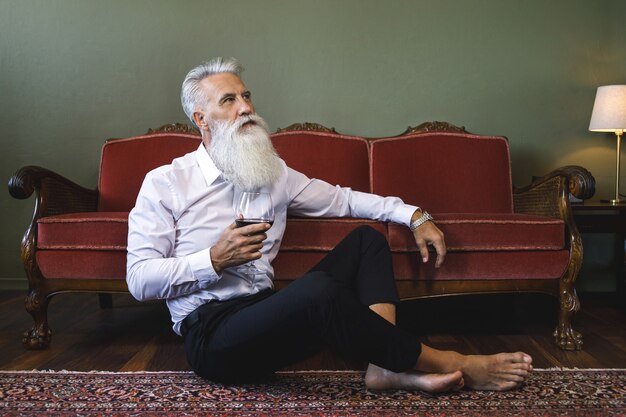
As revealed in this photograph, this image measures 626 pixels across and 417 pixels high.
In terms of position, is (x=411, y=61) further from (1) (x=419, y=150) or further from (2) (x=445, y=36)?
(1) (x=419, y=150)

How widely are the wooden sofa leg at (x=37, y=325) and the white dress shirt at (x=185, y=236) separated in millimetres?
742

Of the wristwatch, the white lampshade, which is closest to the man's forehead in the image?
the wristwatch

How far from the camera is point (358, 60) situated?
11.2ft

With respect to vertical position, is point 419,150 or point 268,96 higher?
point 268,96

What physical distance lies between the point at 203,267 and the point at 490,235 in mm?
1167

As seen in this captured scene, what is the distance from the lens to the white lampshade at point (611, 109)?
10.1 ft

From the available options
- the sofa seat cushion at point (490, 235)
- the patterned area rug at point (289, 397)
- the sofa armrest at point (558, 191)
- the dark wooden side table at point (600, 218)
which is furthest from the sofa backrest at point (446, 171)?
the patterned area rug at point (289, 397)

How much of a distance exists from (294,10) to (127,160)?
51.3 inches

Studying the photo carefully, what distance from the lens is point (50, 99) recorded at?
11.3 ft

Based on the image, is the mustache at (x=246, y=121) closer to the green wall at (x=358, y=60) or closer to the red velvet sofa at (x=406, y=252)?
the red velvet sofa at (x=406, y=252)

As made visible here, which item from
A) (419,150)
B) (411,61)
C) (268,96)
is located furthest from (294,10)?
(419,150)

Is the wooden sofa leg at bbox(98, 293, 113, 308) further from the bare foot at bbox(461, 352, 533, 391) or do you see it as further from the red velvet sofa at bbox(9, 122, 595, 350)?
the bare foot at bbox(461, 352, 533, 391)

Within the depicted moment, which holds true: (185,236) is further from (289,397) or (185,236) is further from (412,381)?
(412,381)

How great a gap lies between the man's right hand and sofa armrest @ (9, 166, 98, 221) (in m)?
1.11
